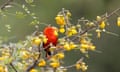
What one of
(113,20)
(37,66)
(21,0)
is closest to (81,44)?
(37,66)

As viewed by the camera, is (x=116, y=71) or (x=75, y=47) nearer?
(x=75, y=47)

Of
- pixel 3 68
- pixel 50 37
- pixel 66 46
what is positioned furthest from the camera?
pixel 50 37

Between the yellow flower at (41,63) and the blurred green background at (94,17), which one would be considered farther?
the blurred green background at (94,17)

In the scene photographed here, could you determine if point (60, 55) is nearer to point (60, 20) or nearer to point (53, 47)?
point (53, 47)

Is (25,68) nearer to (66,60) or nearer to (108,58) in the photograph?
(66,60)

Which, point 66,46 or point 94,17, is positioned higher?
point 66,46

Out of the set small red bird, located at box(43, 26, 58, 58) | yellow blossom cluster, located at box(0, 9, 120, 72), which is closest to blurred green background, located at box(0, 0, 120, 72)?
small red bird, located at box(43, 26, 58, 58)

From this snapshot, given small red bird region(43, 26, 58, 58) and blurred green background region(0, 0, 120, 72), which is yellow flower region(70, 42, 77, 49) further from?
blurred green background region(0, 0, 120, 72)

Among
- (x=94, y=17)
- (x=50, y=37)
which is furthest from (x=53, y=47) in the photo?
(x=94, y=17)

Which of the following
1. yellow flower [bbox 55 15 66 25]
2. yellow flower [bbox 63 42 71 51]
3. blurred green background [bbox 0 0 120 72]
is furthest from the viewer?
blurred green background [bbox 0 0 120 72]

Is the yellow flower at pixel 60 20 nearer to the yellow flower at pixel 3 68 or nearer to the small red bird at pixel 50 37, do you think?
the small red bird at pixel 50 37

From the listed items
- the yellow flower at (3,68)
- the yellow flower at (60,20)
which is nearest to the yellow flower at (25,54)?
the yellow flower at (3,68)
